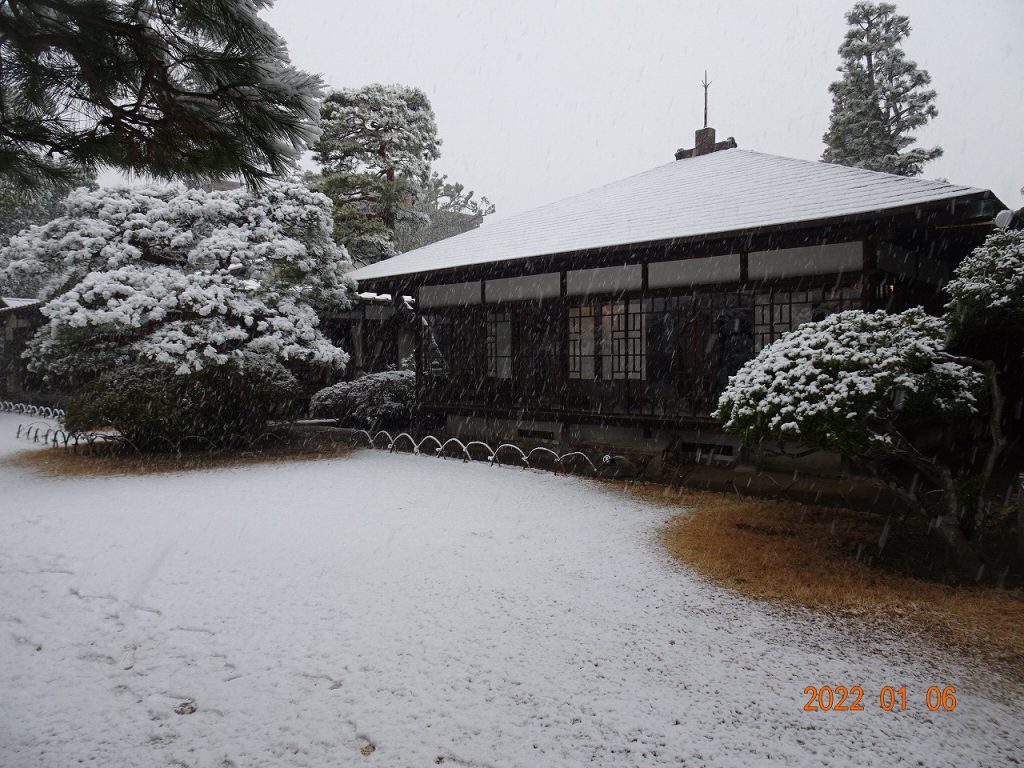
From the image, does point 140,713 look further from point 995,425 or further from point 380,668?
point 995,425

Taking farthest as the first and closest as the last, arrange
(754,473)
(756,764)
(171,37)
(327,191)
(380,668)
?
(327,191) → (754,473) → (380,668) → (171,37) → (756,764)

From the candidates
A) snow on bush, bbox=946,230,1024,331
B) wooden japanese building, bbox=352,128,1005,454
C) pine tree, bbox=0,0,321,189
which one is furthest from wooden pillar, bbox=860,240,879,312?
pine tree, bbox=0,0,321,189

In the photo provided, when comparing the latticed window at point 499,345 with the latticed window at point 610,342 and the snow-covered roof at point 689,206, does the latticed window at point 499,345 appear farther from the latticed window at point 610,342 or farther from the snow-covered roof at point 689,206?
the snow-covered roof at point 689,206

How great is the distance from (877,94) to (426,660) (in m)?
23.5

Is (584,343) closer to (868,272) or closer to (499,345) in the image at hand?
(499,345)

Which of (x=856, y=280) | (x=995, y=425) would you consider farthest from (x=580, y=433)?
(x=995, y=425)

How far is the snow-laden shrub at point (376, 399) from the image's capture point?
12.8m

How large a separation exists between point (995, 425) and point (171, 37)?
20.5 feet

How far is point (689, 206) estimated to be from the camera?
32.1ft

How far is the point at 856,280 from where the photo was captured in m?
7.87

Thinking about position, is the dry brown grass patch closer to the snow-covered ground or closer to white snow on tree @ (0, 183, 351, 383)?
the snow-covered ground

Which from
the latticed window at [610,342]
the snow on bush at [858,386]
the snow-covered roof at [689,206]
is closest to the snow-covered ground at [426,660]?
the snow on bush at [858,386]

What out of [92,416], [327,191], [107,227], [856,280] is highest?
[327,191]

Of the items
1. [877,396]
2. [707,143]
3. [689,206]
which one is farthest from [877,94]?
[877,396]
